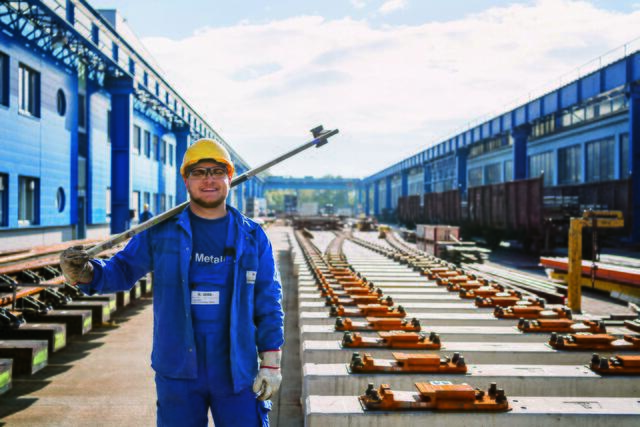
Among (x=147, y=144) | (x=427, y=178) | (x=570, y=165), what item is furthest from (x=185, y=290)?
(x=427, y=178)

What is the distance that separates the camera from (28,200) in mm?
15844

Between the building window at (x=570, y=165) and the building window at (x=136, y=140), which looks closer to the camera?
the building window at (x=136, y=140)

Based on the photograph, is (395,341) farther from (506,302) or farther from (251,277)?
(506,302)

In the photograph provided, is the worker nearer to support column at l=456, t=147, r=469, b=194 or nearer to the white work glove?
the white work glove

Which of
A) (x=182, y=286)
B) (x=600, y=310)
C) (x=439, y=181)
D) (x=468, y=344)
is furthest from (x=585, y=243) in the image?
(x=439, y=181)

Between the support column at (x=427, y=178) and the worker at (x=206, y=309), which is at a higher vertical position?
the support column at (x=427, y=178)

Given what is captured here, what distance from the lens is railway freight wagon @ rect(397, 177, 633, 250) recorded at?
57.3ft

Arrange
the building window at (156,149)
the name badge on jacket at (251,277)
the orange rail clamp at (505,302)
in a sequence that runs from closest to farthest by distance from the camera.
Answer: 1. the name badge on jacket at (251,277)
2. the orange rail clamp at (505,302)
3. the building window at (156,149)

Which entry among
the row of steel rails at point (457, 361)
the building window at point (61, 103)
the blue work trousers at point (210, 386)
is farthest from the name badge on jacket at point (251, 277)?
the building window at point (61, 103)

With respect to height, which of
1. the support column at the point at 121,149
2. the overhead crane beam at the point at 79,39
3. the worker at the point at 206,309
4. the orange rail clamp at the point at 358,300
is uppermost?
the overhead crane beam at the point at 79,39

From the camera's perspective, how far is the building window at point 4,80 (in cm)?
1398

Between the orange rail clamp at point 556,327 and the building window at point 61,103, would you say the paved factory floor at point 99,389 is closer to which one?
the orange rail clamp at point 556,327

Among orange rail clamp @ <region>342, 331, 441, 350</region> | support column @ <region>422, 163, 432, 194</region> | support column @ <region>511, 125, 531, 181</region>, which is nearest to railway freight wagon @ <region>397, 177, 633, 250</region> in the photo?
support column @ <region>511, 125, 531, 181</region>

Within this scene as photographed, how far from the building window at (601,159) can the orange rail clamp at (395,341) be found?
1087 inches
